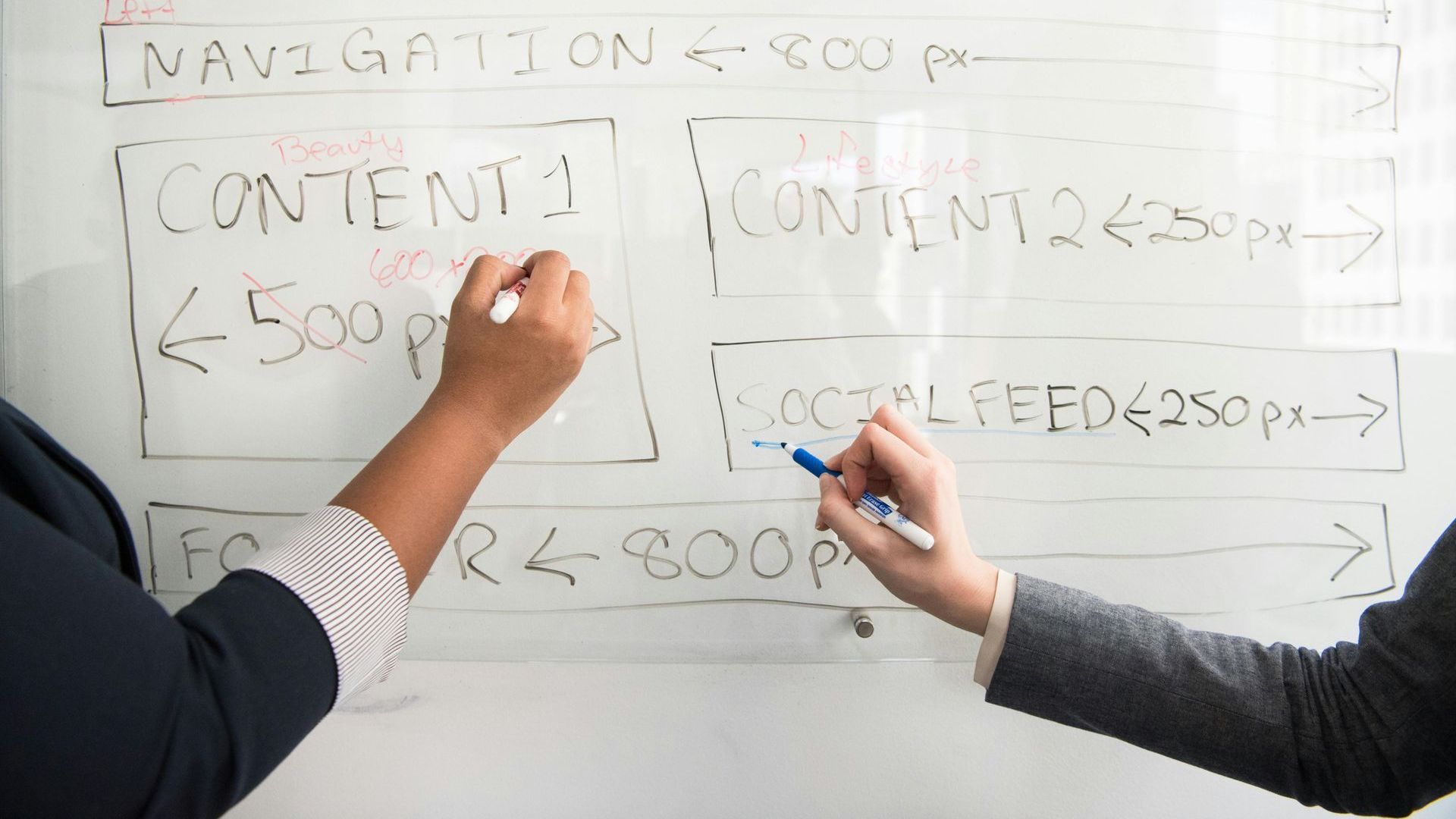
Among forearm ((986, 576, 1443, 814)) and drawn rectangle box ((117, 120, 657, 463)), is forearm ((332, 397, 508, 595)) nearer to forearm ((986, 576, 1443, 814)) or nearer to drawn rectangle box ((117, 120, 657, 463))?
drawn rectangle box ((117, 120, 657, 463))

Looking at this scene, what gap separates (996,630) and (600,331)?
1.60 ft

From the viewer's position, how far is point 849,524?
677 mm

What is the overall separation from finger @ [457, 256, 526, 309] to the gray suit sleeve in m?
0.54

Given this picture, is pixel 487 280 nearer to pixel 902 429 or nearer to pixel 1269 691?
pixel 902 429

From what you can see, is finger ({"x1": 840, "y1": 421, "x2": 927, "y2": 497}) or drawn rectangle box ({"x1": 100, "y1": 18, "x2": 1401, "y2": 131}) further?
drawn rectangle box ({"x1": 100, "y1": 18, "x2": 1401, "y2": 131})

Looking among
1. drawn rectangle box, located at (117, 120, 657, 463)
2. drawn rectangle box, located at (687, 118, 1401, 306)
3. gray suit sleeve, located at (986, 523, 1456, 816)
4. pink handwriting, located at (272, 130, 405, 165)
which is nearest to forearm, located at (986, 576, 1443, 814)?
gray suit sleeve, located at (986, 523, 1456, 816)

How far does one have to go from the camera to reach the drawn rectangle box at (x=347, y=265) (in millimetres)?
780

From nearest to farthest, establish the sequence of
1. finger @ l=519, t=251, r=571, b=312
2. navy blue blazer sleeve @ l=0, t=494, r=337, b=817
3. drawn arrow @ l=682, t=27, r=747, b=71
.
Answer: navy blue blazer sleeve @ l=0, t=494, r=337, b=817 → finger @ l=519, t=251, r=571, b=312 → drawn arrow @ l=682, t=27, r=747, b=71

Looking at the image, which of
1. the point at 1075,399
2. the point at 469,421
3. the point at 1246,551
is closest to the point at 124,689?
the point at 469,421

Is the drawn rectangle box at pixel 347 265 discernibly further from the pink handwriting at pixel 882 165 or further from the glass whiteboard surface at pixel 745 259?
the pink handwriting at pixel 882 165

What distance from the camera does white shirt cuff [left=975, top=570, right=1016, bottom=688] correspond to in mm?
666

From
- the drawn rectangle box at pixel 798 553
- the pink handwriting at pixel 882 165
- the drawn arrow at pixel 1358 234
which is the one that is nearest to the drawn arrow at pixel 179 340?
the drawn rectangle box at pixel 798 553

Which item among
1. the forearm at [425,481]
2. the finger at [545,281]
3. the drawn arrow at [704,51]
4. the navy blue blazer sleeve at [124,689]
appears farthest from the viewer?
the drawn arrow at [704,51]

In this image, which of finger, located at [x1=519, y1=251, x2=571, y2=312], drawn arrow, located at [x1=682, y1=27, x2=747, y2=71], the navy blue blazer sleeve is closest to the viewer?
the navy blue blazer sleeve
